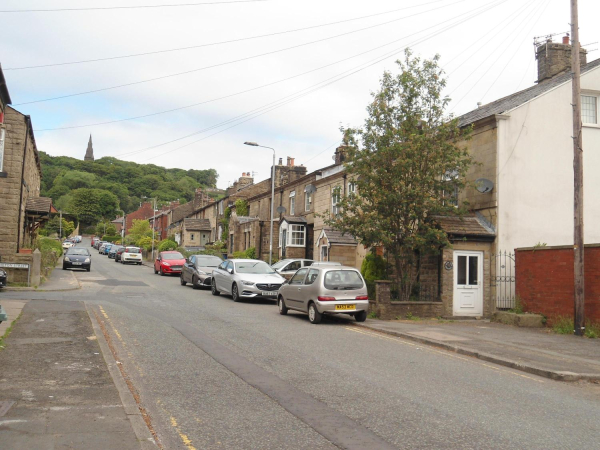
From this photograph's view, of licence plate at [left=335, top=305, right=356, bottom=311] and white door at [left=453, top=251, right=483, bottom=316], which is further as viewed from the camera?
white door at [left=453, top=251, right=483, bottom=316]

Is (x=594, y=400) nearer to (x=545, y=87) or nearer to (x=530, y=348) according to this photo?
(x=530, y=348)

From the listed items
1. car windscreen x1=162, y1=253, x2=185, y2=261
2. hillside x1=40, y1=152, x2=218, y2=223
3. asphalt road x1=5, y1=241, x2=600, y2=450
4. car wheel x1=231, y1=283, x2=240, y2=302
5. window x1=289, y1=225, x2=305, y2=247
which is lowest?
asphalt road x1=5, y1=241, x2=600, y2=450

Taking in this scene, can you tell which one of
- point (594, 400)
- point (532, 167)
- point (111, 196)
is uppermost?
point (111, 196)

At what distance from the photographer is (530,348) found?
451 inches

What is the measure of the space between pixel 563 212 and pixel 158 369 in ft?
52.4

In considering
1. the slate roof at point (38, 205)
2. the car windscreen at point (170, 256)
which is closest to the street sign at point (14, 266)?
the slate roof at point (38, 205)

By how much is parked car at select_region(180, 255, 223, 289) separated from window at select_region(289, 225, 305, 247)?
1036cm

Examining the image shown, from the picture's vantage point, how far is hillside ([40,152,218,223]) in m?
102

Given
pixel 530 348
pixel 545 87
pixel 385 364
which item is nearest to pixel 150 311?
pixel 385 364

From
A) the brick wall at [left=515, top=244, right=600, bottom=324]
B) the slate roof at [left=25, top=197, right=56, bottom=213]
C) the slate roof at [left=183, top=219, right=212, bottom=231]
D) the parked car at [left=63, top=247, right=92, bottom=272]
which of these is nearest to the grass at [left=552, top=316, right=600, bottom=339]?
the brick wall at [left=515, top=244, right=600, bottom=324]

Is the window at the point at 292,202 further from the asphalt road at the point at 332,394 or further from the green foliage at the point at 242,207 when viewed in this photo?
the asphalt road at the point at 332,394

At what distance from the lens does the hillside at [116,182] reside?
102000mm

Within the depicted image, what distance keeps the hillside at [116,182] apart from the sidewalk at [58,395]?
286ft

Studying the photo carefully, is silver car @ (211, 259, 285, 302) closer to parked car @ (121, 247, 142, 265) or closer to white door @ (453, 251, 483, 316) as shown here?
white door @ (453, 251, 483, 316)
